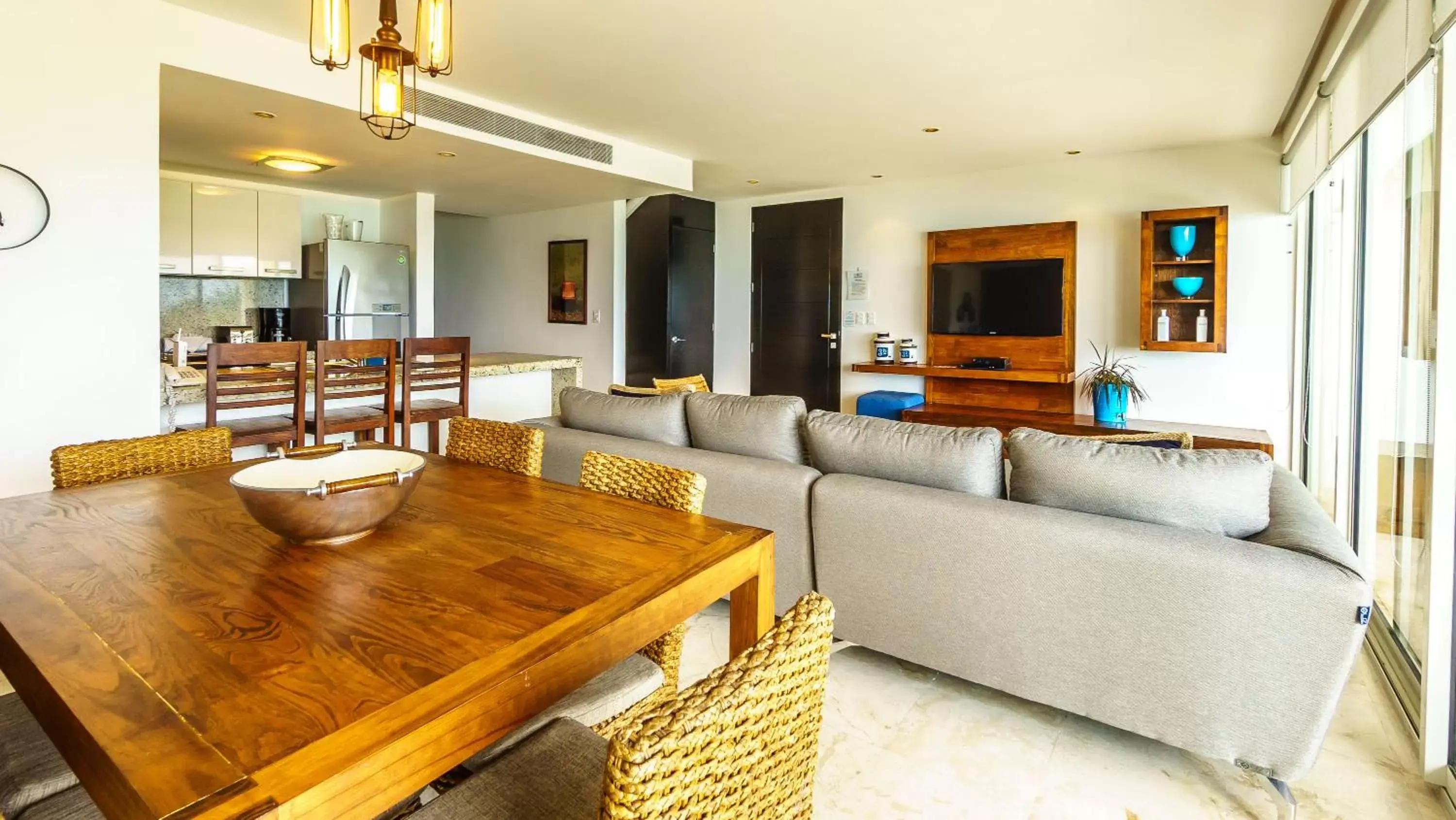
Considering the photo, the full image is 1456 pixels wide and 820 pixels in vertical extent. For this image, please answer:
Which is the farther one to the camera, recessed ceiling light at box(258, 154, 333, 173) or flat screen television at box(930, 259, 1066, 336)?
flat screen television at box(930, 259, 1066, 336)

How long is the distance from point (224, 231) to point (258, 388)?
3.06 metres

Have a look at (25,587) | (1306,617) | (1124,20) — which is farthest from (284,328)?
(1306,617)

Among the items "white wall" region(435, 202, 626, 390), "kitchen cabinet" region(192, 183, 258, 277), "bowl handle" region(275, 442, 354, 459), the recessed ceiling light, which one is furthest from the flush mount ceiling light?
"white wall" region(435, 202, 626, 390)

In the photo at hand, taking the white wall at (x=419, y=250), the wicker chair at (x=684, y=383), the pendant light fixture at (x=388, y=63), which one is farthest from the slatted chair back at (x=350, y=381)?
the white wall at (x=419, y=250)

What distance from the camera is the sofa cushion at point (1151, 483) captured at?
1841 mm

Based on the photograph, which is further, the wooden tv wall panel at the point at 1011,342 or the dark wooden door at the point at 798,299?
the dark wooden door at the point at 798,299

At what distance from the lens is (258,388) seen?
3240mm

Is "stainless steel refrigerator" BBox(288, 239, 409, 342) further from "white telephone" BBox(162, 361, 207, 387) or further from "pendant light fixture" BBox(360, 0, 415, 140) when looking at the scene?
"pendant light fixture" BBox(360, 0, 415, 140)

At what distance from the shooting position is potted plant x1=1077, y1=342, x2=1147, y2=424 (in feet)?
17.7

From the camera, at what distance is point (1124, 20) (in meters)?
3.16

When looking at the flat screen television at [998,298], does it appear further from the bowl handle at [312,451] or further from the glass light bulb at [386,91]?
the bowl handle at [312,451]

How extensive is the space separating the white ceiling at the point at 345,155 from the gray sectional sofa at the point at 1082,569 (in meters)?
2.98

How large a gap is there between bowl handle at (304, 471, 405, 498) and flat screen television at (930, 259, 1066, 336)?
18.0 feet

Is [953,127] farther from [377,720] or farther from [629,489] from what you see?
[377,720]
